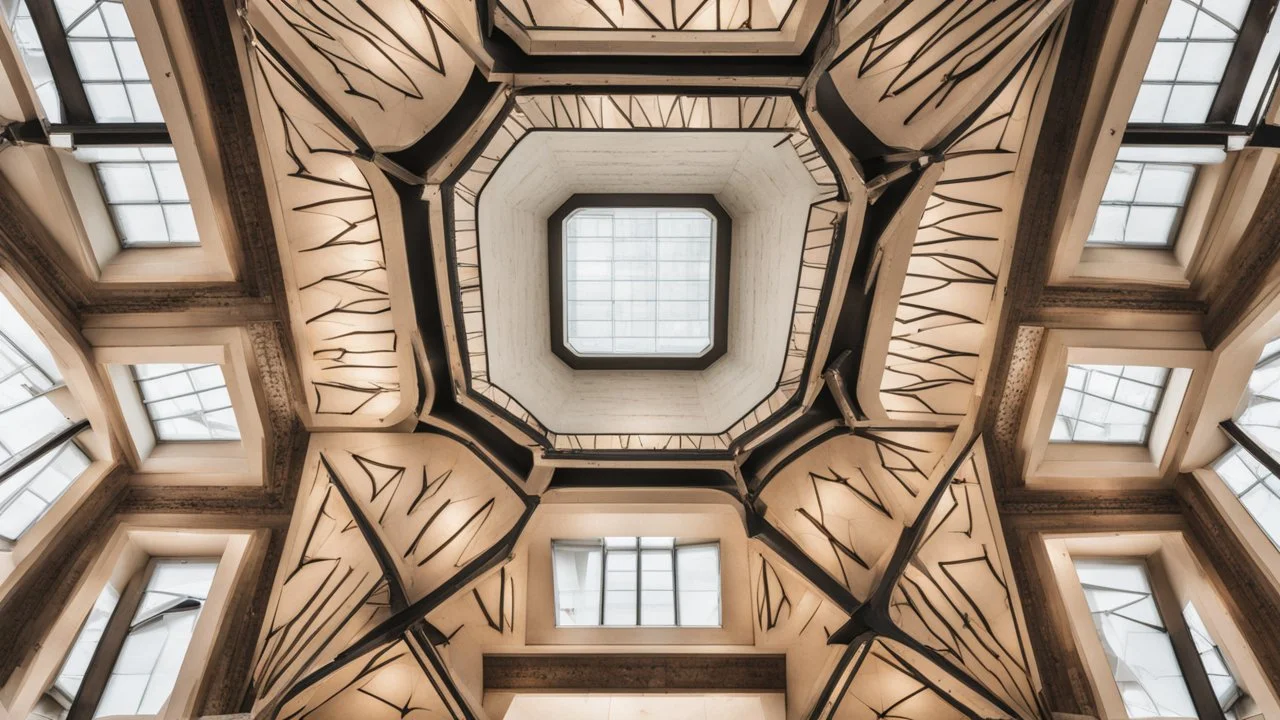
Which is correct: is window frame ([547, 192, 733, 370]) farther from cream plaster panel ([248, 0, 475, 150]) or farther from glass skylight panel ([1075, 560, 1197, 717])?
glass skylight panel ([1075, 560, 1197, 717])

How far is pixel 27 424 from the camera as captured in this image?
336 inches

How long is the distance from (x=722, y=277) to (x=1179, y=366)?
6.49m

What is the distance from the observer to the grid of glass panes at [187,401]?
9430 mm

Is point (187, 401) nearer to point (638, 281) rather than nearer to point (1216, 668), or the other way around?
point (638, 281)

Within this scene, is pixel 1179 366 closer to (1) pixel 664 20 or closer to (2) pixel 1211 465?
(2) pixel 1211 465

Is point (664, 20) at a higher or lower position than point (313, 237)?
higher

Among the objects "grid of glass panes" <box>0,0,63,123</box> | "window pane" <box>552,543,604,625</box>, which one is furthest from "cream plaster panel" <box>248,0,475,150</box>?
"window pane" <box>552,543,604,625</box>

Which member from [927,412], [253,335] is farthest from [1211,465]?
[253,335]

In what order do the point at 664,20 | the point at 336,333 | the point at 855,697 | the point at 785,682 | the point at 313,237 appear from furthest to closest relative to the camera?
the point at 785,682 < the point at 855,697 < the point at 336,333 < the point at 313,237 < the point at 664,20

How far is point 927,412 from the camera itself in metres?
9.52

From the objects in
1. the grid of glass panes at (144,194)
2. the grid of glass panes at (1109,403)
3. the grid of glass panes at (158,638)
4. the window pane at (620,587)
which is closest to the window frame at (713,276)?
the window pane at (620,587)

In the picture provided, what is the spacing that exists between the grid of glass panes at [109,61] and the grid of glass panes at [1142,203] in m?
11.9

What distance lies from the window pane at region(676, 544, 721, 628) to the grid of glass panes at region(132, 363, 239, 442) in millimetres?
7406

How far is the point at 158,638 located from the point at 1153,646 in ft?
45.0
